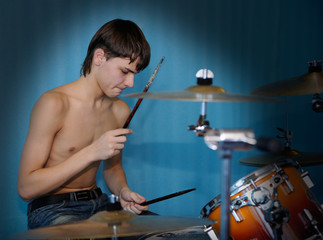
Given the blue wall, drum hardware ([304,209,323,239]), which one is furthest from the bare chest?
drum hardware ([304,209,323,239])

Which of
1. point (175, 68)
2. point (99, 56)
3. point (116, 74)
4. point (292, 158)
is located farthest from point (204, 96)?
point (175, 68)

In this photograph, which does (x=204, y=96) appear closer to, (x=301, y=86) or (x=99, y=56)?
(x=99, y=56)

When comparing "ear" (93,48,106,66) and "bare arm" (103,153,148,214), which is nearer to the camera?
"bare arm" (103,153,148,214)

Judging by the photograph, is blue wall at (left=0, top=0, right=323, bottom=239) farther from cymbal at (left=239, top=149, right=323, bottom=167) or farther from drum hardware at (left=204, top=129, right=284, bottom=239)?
drum hardware at (left=204, top=129, right=284, bottom=239)

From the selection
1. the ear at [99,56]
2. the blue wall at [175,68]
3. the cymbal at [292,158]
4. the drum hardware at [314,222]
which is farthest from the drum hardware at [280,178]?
the blue wall at [175,68]

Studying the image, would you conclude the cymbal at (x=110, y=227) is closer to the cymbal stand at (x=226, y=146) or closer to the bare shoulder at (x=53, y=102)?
the cymbal stand at (x=226, y=146)

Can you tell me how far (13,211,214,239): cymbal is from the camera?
3.24ft

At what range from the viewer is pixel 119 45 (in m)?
1.56

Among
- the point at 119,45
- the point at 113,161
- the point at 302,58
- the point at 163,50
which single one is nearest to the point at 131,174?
the point at 113,161

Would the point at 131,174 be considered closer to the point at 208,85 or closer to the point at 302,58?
the point at 208,85

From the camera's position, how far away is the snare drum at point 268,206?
139 centimetres

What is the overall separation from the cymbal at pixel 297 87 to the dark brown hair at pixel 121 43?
0.60 m

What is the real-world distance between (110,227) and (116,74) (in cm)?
71

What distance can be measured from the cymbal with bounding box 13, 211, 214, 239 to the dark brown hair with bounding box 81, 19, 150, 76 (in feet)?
2.30
